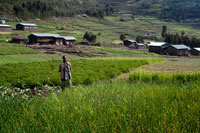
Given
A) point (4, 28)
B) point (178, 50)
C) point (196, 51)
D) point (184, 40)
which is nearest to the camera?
point (178, 50)

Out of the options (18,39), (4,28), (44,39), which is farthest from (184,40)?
(4,28)

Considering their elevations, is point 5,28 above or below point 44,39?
above

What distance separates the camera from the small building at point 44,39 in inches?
2928

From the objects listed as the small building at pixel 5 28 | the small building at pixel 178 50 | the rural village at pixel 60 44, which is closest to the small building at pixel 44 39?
the rural village at pixel 60 44

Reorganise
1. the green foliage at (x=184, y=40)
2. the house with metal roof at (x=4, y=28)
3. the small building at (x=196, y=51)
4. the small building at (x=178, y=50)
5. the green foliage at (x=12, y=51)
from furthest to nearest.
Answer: the house with metal roof at (x=4, y=28)
the green foliage at (x=184, y=40)
the small building at (x=196, y=51)
the small building at (x=178, y=50)
the green foliage at (x=12, y=51)

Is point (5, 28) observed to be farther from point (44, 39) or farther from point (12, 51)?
point (12, 51)

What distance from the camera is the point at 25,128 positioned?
5590 millimetres

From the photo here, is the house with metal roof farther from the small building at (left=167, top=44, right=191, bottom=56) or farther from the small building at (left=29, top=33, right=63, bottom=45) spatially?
the small building at (left=167, top=44, right=191, bottom=56)

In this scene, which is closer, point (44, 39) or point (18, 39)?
point (18, 39)

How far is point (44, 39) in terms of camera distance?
7644cm

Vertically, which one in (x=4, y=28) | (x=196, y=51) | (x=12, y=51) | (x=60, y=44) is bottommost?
(x=196, y=51)

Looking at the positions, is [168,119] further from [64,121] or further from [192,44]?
[192,44]

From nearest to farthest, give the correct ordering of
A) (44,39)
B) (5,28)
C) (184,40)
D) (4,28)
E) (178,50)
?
(44,39), (178,50), (4,28), (5,28), (184,40)

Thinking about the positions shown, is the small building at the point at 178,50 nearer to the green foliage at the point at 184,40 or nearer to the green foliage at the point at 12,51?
the green foliage at the point at 184,40
